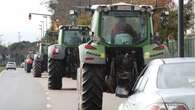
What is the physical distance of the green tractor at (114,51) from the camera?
48.9 ft

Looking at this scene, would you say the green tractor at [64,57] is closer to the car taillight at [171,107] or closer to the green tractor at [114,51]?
the green tractor at [114,51]

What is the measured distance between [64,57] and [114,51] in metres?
11.1

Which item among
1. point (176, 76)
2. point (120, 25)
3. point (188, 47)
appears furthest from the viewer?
point (188, 47)

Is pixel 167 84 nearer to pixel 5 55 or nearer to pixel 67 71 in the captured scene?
pixel 67 71

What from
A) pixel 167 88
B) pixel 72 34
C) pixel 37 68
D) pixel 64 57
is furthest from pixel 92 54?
pixel 37 68

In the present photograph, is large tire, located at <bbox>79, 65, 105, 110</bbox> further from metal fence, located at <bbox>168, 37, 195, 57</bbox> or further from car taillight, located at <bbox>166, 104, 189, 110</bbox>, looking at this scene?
metal fence, located at <bbox>168, 37, 195, 57</bbox>

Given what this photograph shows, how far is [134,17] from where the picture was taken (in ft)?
54.9

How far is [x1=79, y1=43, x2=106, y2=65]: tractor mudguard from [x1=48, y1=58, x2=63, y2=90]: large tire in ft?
35.9

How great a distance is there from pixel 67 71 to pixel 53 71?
3.51 feet

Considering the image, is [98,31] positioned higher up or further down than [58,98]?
higher up

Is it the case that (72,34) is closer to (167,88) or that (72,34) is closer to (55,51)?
(55,51)

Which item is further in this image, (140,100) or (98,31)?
(98,31)

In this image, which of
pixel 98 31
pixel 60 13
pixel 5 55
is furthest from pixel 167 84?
pixel 5 55

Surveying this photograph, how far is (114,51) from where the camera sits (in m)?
16.2
